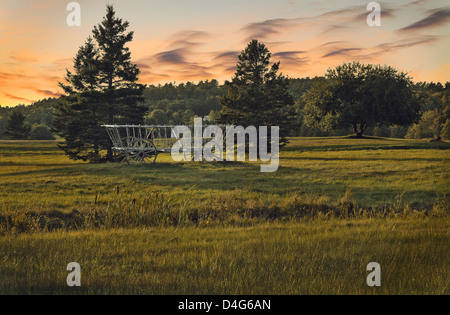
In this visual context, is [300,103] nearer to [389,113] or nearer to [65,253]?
[389,113]

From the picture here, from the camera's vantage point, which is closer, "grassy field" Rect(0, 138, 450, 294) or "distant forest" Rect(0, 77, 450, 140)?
"grassy field" Rect(0, 138, 450, 294)

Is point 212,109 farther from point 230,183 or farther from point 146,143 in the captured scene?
point 230,183

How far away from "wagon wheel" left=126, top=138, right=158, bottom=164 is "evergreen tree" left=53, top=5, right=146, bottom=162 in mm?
5677

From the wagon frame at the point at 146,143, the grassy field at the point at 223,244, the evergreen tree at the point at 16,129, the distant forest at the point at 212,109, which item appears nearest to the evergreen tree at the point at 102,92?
the wagon frame at the point at 146,143

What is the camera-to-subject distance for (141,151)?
23922mm

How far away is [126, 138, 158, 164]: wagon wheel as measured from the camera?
23578 millimetres

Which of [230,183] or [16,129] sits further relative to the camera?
[16,129]

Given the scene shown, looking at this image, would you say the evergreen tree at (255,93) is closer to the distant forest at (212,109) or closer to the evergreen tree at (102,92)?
the evergreen tree at (102,92)

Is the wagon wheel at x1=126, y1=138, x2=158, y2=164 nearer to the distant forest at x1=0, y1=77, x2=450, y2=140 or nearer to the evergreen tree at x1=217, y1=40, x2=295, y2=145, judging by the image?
the evergreen tree at x1=217, y1=40, x2=295, y2=145

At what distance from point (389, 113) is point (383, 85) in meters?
3.87

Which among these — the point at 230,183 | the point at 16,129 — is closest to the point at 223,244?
the point at 230,183

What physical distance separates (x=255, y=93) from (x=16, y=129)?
184ft

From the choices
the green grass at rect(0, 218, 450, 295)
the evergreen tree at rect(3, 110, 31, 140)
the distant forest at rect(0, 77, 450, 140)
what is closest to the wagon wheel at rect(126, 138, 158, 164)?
the green grass at rect(0, 218, 450, 295)
